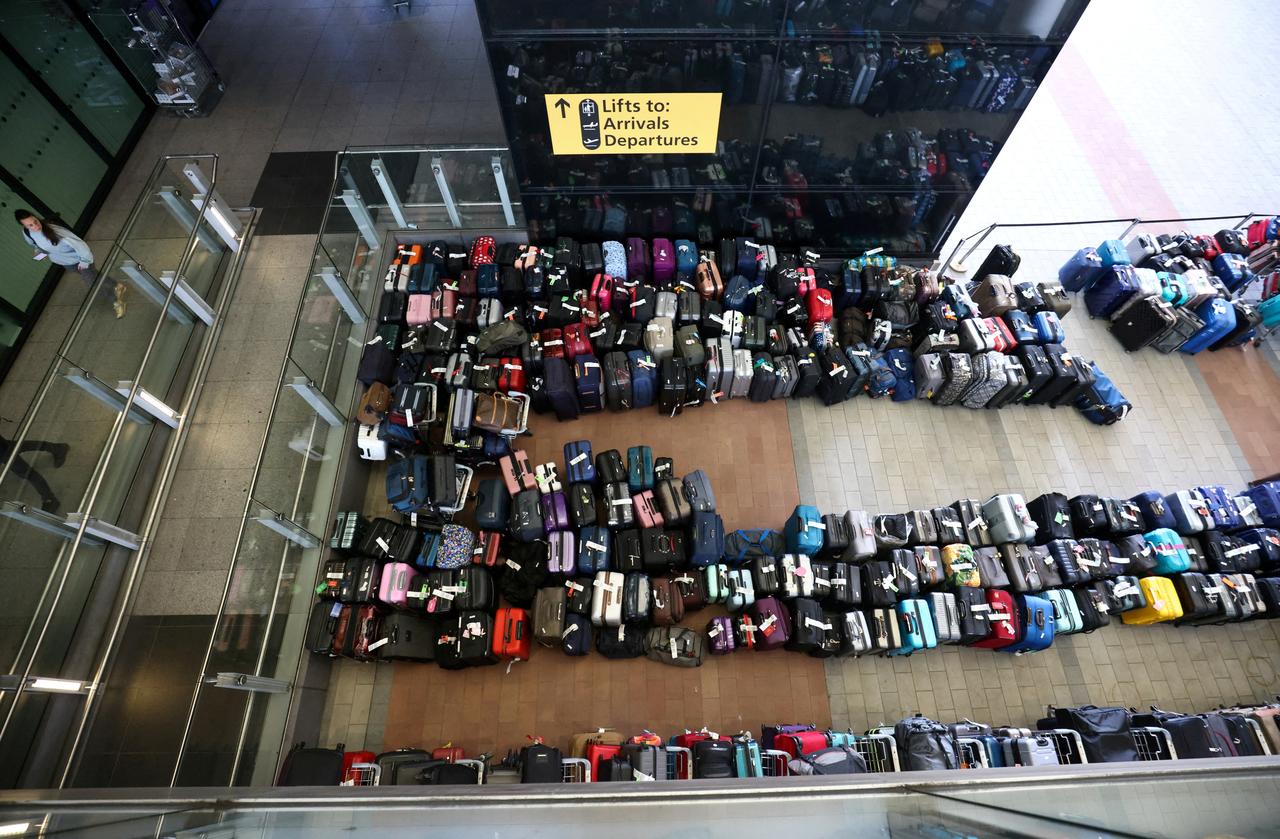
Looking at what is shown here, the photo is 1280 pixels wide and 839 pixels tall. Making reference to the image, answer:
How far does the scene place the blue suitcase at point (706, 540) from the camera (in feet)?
23.4

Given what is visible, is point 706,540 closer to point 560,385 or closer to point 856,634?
point 856,634

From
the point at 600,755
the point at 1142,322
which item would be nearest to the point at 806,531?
the point at 600,755

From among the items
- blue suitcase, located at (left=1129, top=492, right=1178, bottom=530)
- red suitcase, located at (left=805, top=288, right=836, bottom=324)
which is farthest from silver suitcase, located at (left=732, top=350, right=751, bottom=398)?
blue suitcase, located at (left=1129, top=492, right=1178, bottom=530)

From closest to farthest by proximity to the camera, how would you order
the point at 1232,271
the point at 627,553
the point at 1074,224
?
the point at 627,553 < the point at 1232,271 < the point at 1074,224

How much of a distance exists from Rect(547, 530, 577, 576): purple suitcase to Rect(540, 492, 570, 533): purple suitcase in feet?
0.54

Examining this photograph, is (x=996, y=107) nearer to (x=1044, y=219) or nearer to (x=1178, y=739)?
(x=1044, y=219)

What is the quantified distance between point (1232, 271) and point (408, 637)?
13.1 meters

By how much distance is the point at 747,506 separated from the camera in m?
8.29

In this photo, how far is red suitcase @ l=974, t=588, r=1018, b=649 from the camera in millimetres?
6914

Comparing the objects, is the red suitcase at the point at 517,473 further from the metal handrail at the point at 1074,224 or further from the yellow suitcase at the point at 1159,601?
the metal handrail at the point at 1074,224

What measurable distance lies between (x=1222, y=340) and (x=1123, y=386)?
1.95m

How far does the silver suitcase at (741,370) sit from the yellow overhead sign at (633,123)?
289cm

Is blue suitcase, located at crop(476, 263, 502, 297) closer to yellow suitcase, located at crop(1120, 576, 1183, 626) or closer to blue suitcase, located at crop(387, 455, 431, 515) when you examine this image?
blue suitcase, located at crop(387, 455, 431, 515)

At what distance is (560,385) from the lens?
8.18 metres
